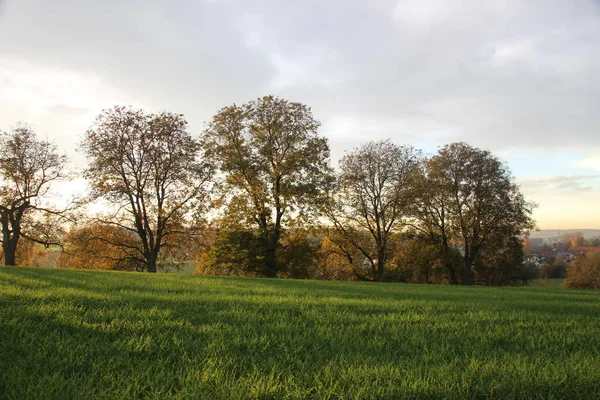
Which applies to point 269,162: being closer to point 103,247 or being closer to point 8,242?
point 103,247

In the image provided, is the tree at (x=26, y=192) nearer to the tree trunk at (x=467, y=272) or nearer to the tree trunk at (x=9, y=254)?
the tree trunk at (x=9, y=254)

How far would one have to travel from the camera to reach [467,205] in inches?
1592

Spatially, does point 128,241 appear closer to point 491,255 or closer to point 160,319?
point 160,319

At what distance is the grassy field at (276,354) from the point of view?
2.99m

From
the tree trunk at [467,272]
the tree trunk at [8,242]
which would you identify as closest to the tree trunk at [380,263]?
the tree trunk at [467,272]

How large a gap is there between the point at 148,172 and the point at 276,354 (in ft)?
111

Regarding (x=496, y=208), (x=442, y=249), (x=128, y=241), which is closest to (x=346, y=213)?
(x=442, y=249)

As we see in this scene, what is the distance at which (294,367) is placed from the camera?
3637 mm

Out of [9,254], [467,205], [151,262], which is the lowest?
[151,262]

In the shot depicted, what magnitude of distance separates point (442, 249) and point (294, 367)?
4080 cm

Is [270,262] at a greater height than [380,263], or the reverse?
[270,262]

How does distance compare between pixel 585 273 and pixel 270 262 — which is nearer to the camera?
pixel 270 262

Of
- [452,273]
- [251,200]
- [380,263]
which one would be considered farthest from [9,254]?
[452,273]

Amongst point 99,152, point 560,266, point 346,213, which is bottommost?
point 560,266
